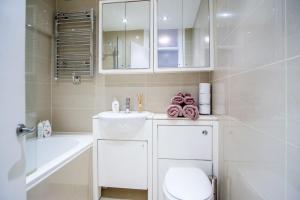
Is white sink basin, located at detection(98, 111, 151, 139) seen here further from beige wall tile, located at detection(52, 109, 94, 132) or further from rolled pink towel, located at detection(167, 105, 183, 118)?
beige wall tile, located at detection(52, 109, 94, 132)

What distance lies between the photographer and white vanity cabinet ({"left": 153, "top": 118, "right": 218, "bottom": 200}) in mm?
1529

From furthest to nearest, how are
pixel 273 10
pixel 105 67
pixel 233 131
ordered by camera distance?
pixel 105 67 → pixel 233 131 → pixel 273 10

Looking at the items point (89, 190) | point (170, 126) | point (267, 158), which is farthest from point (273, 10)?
point (89, 190)

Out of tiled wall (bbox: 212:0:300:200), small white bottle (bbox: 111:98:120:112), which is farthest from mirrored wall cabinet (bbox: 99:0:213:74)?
tiled wall (bbox: 212:0:300:200)

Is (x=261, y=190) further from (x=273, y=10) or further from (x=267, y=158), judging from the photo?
(x=273, y=10)

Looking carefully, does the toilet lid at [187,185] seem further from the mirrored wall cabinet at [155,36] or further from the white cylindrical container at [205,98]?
the mirrored wall cabinet at [155,36]

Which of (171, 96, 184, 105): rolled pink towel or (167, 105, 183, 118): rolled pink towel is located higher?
(171, 96, 184, 105): rolled pink towel

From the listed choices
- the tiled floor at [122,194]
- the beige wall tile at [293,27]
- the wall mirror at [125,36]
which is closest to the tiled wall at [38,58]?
the wall mirror at [125,36]

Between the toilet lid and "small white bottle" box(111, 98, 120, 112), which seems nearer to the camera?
the toilet lid

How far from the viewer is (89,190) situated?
169 cm

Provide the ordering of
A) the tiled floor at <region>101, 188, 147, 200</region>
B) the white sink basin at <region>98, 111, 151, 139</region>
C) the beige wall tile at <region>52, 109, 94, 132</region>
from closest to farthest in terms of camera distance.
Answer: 1. the white sink basin at <region>98, 111, 151, 139</region>
2. the tiled floor at <region>101, 188, 147, 200</region>
3. the beige wall tile at <region>52, 109, 94, 132</region>

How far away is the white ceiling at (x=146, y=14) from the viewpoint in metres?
1.74

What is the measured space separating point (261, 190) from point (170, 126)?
88 centimetres

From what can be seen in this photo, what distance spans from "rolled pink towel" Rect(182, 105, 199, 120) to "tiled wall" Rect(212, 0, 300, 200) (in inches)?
11.6
